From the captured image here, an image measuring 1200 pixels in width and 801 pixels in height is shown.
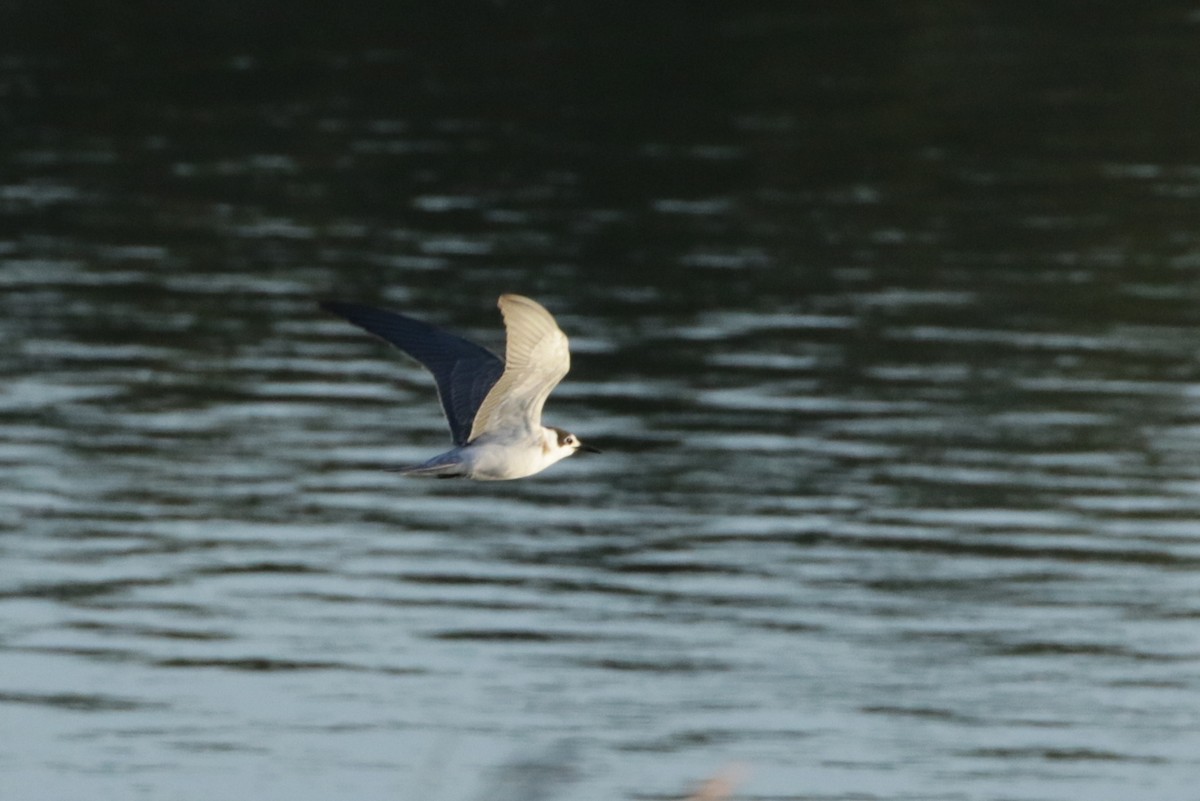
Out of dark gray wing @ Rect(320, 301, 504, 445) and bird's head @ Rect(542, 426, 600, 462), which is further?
dark gray wing @ Rect(320, 301, 504, 445)

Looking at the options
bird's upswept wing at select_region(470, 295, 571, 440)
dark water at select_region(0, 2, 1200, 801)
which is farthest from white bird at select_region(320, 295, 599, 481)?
dark water at select_region(0, 2, 1200, 801)

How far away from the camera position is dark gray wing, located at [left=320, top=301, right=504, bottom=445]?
1066 cm

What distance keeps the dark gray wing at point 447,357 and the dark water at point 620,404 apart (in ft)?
9.56

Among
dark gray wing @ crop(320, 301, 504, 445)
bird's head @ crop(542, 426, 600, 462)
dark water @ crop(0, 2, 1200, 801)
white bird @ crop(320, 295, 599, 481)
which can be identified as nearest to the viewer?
white bird @ crop(320, 295, 599, 481)

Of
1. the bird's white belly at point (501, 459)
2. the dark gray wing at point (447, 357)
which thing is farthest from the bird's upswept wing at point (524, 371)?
the dark gray wing at point (447, 357)

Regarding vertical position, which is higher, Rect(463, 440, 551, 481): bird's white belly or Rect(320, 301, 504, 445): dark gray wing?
Rect(320, 301, 504, 445): dark gray wing

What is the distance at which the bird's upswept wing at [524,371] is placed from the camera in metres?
9.32

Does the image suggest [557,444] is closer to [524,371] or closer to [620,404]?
[524,371]

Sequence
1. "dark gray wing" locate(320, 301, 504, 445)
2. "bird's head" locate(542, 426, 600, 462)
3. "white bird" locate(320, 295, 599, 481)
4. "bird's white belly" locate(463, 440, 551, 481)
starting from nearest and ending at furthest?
"white bird" locate(320, 295, 599, 481) < "bird's white belly" locate(463, 440, 551, 481) < "bird's head" locate(542, 426, 600, 462) < "dark gray wing" locate(320, 301, 504, 445)

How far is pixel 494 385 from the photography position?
10.1 meters

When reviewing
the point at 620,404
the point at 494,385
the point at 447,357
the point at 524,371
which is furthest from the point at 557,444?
the point at 620,404

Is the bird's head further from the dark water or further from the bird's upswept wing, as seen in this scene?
the dark water

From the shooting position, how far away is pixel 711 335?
86.1 feet

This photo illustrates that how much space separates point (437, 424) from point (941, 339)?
6.21 m
